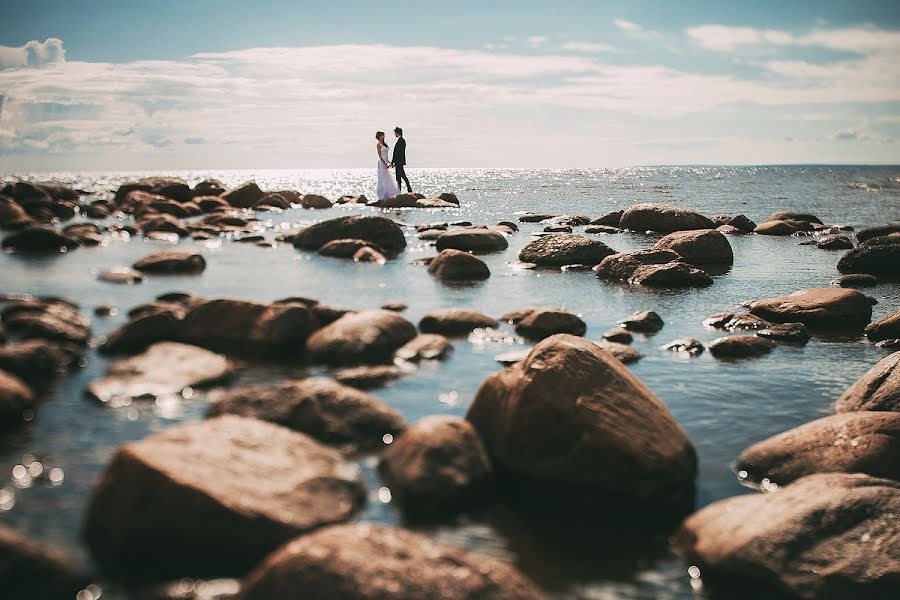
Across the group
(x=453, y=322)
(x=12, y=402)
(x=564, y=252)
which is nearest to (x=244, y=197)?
(x=564, y=252)

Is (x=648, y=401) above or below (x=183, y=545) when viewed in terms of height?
above

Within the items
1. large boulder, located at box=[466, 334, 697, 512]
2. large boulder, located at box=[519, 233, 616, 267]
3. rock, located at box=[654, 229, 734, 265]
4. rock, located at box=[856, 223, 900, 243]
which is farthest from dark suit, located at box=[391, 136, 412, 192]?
large boulder, located at box=[466, 334, 697, 512]

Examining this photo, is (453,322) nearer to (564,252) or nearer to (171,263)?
(171,263)

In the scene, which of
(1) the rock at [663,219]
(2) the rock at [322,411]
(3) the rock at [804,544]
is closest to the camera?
(3) the rock at [804,544]

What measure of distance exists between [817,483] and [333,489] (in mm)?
3222

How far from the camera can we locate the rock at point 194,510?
4.55m

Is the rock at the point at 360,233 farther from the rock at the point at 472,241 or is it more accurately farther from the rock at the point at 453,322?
the rock at the point at 453,322

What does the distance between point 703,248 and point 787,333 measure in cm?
892

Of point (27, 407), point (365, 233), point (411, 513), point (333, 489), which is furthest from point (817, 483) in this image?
point (365, 233)

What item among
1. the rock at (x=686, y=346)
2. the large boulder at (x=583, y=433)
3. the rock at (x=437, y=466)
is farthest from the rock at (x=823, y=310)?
the rock at (x=437, y=466)

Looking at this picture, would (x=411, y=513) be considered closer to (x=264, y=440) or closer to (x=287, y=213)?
(x=264, y=440)

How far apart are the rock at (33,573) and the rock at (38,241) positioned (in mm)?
16381

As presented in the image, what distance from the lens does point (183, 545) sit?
180 inches

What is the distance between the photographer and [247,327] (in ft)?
31.2
